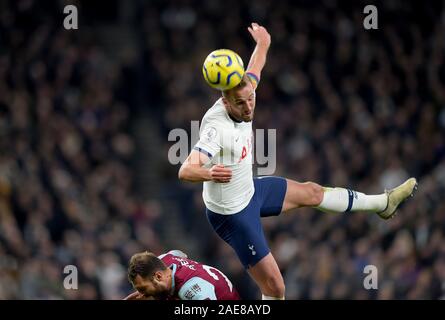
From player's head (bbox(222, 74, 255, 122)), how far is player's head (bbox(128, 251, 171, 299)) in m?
1.65

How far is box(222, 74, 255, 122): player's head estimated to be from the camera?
9297 millimetres

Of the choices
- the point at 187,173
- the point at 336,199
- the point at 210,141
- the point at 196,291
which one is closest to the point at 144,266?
the point at 196,291

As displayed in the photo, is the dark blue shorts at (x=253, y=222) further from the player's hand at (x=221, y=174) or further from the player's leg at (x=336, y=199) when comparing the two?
the player's hand at (x=221, y=174)

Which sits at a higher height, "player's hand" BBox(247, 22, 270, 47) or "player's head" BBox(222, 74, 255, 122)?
"player's hand" BBox(247, 22, 270, 47)

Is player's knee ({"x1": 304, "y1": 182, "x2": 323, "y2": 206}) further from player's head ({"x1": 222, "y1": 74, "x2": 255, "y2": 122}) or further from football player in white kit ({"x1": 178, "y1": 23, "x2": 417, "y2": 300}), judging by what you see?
player's head ({"x1": 222, "y1": 74, "x2": 255, "y2": 122})

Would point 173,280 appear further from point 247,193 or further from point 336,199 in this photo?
point 336,199

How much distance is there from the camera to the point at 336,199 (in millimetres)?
10117

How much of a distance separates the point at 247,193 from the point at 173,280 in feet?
4.56

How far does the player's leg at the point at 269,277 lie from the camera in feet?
31.5

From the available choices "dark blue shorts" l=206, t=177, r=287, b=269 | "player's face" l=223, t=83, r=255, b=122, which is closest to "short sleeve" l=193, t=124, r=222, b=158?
"player's face" l=223, t=83, r=255, b=122

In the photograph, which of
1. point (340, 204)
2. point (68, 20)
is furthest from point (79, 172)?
point (340, 204)

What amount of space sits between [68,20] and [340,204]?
10.9 m

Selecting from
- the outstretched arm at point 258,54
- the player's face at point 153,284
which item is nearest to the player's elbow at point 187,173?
the player's face at point 153,284

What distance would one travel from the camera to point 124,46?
70.8ft
